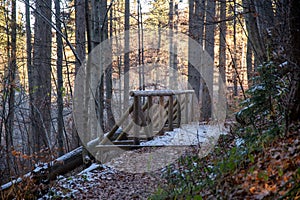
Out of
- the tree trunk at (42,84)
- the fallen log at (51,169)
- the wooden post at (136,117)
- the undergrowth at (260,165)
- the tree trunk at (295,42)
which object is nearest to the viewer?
the undergrowth at (260,165)

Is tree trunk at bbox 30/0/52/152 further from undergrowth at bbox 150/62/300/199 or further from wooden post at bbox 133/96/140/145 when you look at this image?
undergrowth at bbox 150/62/300/199

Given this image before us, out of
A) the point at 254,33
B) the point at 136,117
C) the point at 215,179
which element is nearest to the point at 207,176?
the point at 215,179

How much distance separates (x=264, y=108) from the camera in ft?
16.0

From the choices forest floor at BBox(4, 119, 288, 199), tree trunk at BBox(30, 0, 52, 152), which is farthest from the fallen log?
tree trunk at BBox(30, 0, 52, 152)

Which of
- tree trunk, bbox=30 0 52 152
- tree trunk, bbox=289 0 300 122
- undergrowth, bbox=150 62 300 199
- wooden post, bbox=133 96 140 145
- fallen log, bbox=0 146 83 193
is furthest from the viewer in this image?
tree trunk, bbox=30 0 52 152

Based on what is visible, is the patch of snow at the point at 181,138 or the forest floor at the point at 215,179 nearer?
the forest floor at the point at 215,179

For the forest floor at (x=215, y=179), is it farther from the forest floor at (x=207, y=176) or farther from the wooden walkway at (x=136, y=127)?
the wooden walkway at (x=136, y=127)

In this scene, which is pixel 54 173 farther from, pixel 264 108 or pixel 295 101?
pixel 295 101

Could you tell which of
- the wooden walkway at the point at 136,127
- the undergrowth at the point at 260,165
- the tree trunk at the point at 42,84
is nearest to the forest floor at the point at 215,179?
the undergrowth at the point at 260,165

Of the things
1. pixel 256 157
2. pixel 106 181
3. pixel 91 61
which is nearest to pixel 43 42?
pixel 91 61

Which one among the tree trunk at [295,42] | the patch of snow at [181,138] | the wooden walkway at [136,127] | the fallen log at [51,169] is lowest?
the fallen log at [51,169]

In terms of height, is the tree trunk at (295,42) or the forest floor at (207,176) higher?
the tree trunk at (295,42)

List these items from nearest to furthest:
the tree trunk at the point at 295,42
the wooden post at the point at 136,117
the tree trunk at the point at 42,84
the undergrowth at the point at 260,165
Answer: the undergrowth at the point at 260,165 → the tree trunk at the point at 295,42 → the wooden post at the point at 136,117 → the tree trunk at the point at 42,84

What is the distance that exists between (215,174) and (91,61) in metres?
4.00
